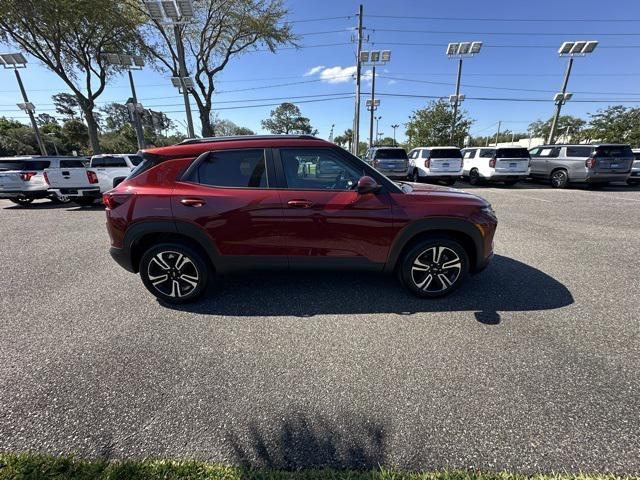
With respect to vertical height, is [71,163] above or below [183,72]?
below

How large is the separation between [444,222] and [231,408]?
106 inches

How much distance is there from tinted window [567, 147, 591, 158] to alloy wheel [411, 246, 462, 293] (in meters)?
13.1

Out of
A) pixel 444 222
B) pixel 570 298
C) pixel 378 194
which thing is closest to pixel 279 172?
pixel 378 194

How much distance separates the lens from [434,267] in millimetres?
3213

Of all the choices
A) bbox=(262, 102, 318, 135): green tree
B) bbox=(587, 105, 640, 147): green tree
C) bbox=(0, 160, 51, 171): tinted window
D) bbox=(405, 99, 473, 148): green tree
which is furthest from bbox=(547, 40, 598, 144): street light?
bbox=(262, 102, 318, 135): green tree

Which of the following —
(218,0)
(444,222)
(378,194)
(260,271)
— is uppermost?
(218,0)

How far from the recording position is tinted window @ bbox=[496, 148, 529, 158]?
1233cm

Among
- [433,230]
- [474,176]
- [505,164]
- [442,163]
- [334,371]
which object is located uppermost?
[442,163]

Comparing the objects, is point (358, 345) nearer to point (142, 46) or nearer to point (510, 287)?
point (510, 287)

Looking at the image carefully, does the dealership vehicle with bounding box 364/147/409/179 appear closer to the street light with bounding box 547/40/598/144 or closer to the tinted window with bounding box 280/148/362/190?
the tinted window with bounding box 280/148/362/190

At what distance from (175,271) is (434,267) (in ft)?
9.93

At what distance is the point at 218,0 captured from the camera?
17.7m

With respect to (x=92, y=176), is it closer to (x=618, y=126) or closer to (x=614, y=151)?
(x=614, y=151)

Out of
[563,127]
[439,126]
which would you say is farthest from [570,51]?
[563,127]
